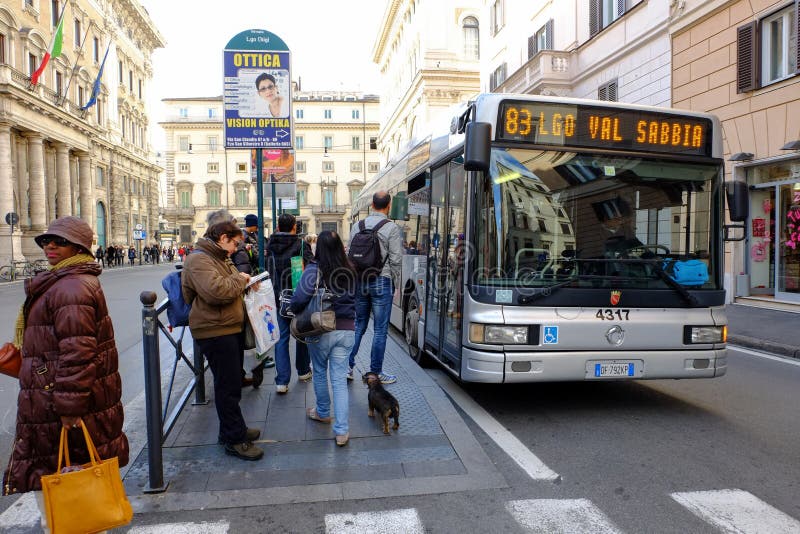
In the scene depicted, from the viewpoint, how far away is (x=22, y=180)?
35969 millimetres

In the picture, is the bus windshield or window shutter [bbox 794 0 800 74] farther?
window shutter [bbox 794 0 800 74]

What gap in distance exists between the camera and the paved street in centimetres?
336

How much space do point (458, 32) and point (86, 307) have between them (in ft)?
141

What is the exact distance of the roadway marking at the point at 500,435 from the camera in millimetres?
4031

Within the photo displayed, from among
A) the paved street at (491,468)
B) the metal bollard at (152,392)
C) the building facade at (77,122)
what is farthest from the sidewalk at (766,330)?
the building facade at (77,122)

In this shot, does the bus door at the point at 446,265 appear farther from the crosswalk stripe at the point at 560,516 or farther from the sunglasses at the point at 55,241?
the sunglasses at the point at 55,241

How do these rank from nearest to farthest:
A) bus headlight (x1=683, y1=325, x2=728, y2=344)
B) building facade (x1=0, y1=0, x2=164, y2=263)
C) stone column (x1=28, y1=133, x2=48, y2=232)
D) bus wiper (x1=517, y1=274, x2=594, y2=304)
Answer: bus wiper (x1=517, y1=274, x2=594, y2=304), bus headlight (x1=683, y1=325, x2=728, y2=344), building facade (x1=0, y1=0, x2=164, y2=263), stone column (x1=28, y1=133, x2=48, y2=232)

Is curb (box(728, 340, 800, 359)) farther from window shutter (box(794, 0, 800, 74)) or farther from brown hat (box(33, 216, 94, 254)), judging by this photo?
brown hat (box(33, 216, 94, 254))

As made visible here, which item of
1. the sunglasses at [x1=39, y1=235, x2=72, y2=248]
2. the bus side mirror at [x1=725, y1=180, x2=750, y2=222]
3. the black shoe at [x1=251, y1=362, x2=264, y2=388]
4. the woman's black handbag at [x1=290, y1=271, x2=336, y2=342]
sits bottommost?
the black shoe at [x1=251, y1=362, x2=264, y2=388]

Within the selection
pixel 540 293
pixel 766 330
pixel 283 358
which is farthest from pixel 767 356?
pixel 283 358

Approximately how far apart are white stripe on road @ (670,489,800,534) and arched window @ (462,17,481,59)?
137 ft

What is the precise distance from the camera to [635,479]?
3.89m

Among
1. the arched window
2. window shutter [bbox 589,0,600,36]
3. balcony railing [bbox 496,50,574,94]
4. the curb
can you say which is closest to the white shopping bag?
the curb

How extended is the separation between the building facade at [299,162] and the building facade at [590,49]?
5346cm
